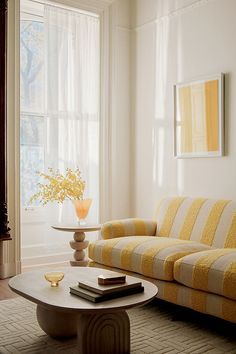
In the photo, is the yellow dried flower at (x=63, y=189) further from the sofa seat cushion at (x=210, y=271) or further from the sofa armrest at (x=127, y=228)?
the sofa seat cushion at (x=210, y=271)

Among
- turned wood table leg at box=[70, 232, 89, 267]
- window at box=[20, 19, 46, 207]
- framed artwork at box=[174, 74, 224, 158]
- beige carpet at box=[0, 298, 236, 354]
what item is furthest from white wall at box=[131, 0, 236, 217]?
beige carpet at box=[0, 298, 236, 354]

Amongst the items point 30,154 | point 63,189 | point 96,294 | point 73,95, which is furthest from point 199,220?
point 30,154

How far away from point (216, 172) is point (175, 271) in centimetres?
134

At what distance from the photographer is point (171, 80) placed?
4.43 m

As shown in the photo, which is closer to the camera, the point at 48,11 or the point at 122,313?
the point at 122,313

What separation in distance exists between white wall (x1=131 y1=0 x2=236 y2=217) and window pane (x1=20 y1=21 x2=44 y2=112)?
104cm

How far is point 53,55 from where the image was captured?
456 centimetres

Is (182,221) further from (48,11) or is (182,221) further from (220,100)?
(48,11)

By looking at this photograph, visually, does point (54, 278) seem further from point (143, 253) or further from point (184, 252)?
point (184, 252)

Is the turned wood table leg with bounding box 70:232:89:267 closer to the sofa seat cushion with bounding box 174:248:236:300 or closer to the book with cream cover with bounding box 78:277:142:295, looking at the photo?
the sofa seat cushion with bounding box 174:248:236:300

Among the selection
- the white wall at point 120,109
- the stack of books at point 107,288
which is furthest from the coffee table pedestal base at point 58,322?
the white wall at point 120,109

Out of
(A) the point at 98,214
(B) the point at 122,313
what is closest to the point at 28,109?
(A) the point at 98,214

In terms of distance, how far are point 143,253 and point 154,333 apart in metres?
0.60

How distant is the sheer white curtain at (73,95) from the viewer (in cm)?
457
